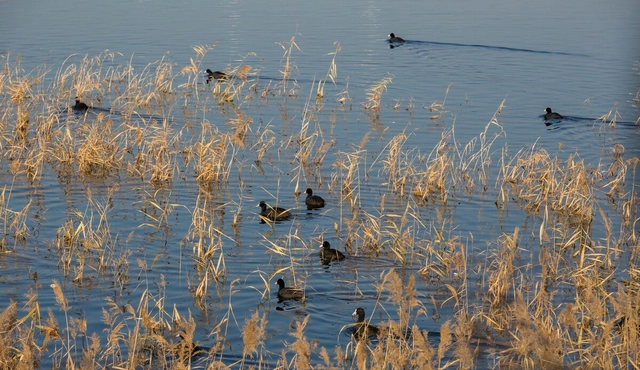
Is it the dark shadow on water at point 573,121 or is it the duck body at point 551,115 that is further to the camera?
the duck body at point 551,115

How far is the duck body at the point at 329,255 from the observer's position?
12703 mm

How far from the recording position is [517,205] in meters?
15.7

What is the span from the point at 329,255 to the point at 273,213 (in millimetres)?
2149

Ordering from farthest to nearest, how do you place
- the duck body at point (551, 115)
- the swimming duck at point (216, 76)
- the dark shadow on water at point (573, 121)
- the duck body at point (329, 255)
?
the swimming duck at point (216, 76)
the duck body at point (551, 115)
the dark shadow on water at point (573, 121)
the duck body at point (329, 255)

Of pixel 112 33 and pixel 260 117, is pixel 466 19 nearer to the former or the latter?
pixel 112 33

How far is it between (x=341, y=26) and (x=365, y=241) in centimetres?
2695

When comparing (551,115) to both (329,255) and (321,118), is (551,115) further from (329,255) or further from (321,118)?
(329,255)

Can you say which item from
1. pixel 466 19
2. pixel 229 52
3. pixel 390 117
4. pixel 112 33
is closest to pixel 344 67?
pixel 229 52

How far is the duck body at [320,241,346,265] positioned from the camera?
1270 centimetres

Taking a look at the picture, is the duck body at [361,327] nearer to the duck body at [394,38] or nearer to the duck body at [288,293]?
the duck body at [288,293]

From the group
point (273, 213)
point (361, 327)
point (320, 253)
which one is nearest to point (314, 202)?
point (273, 213)

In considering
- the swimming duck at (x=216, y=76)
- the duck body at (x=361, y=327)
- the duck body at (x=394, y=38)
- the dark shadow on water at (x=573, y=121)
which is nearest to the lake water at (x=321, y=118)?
the dark shadow on water at (x=573, y=121)

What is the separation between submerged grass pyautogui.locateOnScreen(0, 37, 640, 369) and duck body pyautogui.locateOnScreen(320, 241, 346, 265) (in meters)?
0.30

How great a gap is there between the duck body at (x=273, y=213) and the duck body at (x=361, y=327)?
4.36 metres
